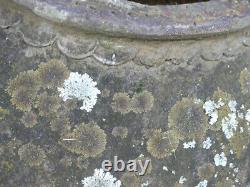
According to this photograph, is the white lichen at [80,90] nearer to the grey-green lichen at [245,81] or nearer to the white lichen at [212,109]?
the white lichen at [212,109]

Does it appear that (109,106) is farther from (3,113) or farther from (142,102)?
(3,113)

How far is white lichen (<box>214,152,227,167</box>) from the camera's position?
1.54 metres

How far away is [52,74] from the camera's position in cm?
146

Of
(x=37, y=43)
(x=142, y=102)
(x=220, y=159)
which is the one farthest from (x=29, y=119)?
(x=220, y=159)

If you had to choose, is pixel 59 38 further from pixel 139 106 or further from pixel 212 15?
pixel 212 15

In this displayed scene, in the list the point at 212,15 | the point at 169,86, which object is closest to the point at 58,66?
the point at 169,86

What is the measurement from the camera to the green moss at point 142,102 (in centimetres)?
149

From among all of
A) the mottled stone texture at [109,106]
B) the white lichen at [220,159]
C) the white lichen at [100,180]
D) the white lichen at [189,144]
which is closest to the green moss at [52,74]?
the mottled stone texture at [109,106]

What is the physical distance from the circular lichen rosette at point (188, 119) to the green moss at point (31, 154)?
1.15 ft

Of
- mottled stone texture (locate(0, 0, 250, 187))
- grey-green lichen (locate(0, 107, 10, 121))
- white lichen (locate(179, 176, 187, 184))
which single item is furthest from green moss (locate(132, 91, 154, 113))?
grey-green lichen (locate(0, 107, 10, 121))

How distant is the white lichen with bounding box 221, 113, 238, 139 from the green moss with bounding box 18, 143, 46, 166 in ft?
1.65

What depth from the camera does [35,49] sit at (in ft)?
4.81

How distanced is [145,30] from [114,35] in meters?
0.08

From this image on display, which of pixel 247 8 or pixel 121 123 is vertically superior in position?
pixel 247 8
